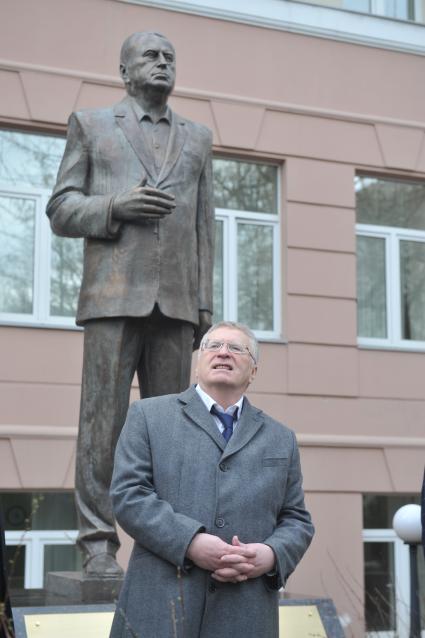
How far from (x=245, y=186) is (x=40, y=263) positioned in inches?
75.3

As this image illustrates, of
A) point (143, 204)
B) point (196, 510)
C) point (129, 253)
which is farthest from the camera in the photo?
point (129, 253)

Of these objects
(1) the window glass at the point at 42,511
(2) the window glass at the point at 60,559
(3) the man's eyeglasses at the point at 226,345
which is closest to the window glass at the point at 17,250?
(1) the window glass at the point at 42,511

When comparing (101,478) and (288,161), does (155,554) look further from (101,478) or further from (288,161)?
(288,161)

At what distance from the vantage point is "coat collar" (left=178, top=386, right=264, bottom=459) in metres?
3.49

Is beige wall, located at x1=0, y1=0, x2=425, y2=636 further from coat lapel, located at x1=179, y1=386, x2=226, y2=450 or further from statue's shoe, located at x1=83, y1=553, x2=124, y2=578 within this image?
coat lapel, located at x1=179, y1=386, x2=226, y2=450

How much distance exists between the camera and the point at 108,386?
4984mm

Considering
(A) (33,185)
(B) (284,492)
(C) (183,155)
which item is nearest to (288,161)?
(A) (33,185)

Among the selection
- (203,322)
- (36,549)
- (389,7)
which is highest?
(389,7)

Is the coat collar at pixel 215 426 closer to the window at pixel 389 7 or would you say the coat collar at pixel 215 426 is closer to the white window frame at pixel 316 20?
the white window frame at pixel 316 20

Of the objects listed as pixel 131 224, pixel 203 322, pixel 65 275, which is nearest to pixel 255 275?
pixel 65 275

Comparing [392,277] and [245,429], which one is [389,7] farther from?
[245,429]

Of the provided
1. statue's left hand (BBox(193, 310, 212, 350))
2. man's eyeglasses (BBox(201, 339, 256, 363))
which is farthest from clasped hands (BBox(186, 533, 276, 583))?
statue's left hand (BBox(193, 310, 212, 350))

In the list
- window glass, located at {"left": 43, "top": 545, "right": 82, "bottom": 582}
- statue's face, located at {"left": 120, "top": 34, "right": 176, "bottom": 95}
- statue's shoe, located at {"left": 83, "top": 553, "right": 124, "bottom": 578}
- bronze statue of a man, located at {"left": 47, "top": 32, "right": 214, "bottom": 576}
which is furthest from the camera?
window glass, located at {"left": 43, "top": 545, "right": 82, "bottom": 582}

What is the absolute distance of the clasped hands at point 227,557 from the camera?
3252mm
